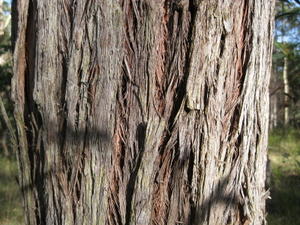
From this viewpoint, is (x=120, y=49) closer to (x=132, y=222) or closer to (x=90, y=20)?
(x=90, y=20)

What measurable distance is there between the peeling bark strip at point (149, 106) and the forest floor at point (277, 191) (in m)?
1.52

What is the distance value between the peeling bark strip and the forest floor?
5.00 feet

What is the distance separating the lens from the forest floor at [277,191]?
4273 millimetres

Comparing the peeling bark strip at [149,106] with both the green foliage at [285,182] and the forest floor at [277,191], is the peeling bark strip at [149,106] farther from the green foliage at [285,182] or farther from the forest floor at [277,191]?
the green foliage at [285,182]

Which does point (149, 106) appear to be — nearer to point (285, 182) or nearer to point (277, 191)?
point (277, 191)

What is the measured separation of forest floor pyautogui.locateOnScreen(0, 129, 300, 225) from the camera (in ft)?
14.0

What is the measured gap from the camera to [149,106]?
1409mm

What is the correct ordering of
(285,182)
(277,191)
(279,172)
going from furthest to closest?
(279,172)
(285,182)
(277,191)

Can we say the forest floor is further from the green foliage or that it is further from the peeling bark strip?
the peeling bark strip

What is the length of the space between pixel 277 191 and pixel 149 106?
14.2 feet

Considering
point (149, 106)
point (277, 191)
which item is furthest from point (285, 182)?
point (149, 106)

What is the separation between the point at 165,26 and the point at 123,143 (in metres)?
0.41

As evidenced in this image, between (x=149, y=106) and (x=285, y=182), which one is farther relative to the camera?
(x=285, y=182)

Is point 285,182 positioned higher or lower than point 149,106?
lower
